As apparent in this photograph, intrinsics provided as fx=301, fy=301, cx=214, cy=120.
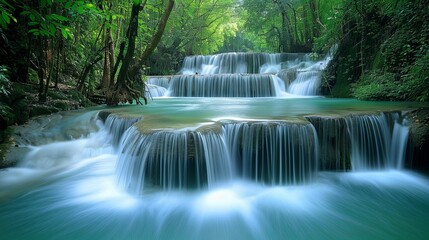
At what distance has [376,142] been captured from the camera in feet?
19.1

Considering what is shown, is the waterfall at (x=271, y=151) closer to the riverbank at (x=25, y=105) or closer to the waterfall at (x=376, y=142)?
the waterfall at (x=376, y=142)

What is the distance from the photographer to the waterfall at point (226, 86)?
1508cm

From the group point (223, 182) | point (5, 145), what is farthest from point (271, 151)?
point (5, 145)

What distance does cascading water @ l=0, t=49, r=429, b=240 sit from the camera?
11.9ft

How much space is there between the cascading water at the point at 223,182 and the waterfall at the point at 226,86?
9103 millimetres

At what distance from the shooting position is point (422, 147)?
558 cm

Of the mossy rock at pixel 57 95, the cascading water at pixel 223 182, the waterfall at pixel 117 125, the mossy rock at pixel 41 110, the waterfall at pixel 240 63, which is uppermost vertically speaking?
the waterfall at pixel 240 63

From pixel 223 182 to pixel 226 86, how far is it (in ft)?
37.5

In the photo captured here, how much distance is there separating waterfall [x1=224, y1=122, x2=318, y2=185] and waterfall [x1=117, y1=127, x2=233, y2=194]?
0.57 m

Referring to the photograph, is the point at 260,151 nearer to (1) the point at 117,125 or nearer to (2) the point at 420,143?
(2) the point at 420,143

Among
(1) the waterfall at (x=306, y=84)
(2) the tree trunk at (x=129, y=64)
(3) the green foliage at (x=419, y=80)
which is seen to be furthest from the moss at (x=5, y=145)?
(1) the waterfall at (x=306, y=84)

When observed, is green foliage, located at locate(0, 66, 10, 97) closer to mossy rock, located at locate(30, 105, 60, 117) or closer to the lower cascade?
mossy rock, located at locate(30, 105, 60, 117)

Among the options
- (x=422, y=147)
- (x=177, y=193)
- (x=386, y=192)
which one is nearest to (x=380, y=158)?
(x=422, y=147)

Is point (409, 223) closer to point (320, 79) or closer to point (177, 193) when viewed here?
point (177, 193)
